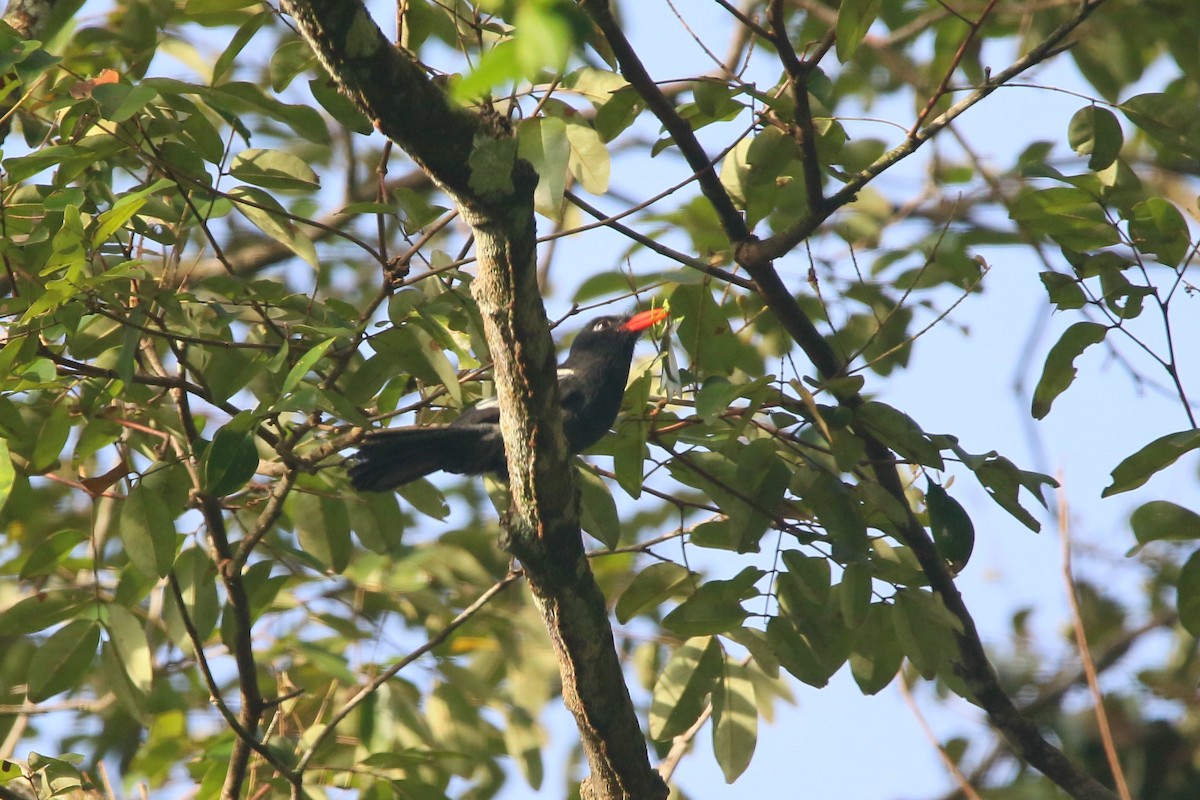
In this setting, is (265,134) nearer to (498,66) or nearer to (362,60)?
(362,60)

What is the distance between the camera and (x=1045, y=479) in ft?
8.36

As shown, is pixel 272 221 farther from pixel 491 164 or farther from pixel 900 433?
pixel 900 433

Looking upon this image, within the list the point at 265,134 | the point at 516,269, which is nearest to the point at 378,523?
the point at 516,269

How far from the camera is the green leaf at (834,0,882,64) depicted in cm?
258

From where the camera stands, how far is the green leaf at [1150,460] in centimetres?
242

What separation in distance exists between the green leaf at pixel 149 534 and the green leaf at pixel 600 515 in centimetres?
105

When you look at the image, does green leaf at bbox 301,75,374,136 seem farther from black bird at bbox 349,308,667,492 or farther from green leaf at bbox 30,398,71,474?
green leaf at bbox 30,398,71,474

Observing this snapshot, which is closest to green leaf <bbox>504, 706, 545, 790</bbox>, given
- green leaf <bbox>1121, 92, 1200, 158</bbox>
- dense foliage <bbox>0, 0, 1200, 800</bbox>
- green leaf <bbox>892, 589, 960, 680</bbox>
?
dense foliage <bbox>0, 0, 1200, 800</bbox>

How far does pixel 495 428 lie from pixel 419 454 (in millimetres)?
336

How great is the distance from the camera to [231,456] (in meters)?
2.30

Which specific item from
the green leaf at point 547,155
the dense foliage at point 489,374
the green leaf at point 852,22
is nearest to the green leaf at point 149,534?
the dense foliage at point 489,374

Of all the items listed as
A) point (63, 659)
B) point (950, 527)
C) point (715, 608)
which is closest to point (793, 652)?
point (715, 608)

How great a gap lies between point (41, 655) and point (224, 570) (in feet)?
1.75

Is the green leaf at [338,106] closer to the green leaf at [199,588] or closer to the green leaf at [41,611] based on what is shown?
the green leaf at [199,588]
